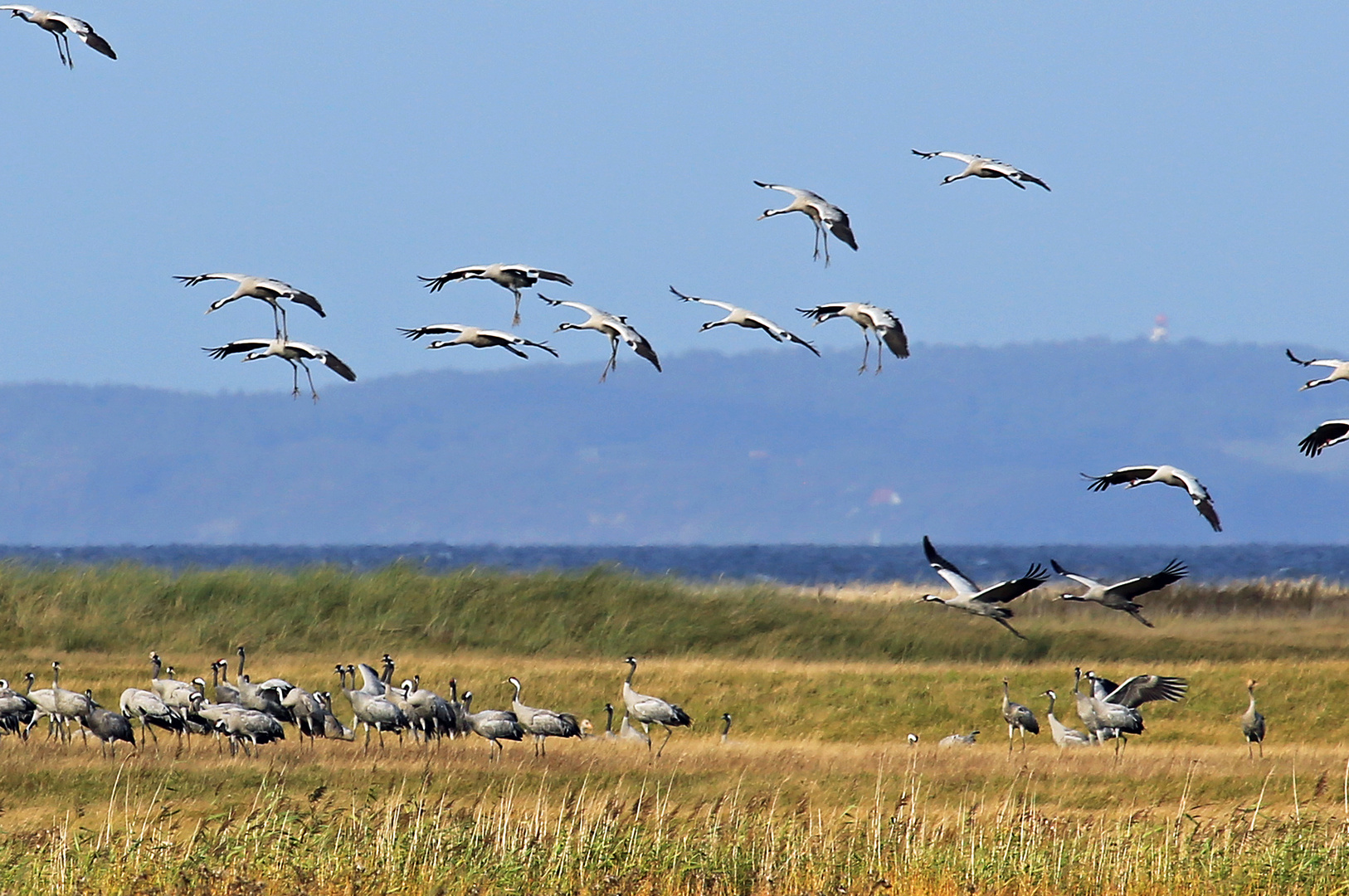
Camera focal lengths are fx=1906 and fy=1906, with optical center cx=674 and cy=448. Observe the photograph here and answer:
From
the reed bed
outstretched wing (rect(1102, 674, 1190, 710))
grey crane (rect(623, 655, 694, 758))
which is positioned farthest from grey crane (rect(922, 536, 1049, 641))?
outstretched wing (rect(1102, 674, 1190, 710))

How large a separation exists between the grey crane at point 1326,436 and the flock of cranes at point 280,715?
839 cm

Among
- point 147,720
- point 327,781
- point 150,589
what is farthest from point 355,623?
point 327,781

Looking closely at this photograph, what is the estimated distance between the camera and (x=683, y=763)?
21.1m

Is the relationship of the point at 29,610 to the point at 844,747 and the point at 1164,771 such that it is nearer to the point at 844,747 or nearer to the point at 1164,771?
the point at 844,747

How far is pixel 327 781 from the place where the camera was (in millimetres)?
19266

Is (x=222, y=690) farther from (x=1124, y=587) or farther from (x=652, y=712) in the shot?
(x=1124, y=587)

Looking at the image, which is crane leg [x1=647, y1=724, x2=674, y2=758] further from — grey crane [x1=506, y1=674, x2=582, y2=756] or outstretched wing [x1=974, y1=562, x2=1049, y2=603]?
outstretched wing [x1=974, y1=562, x2=1049, y2=603]

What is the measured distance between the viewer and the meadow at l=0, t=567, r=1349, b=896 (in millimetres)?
14602

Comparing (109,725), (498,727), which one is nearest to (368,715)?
(498,727)

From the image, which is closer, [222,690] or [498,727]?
[498,727]

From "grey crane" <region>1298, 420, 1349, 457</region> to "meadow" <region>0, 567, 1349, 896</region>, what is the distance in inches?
122

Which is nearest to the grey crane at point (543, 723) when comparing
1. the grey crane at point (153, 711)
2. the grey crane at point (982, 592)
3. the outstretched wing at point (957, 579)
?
the grey crane at point (153, 711)

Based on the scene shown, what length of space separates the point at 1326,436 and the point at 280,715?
477 inches

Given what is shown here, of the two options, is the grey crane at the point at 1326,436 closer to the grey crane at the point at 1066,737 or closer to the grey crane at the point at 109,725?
the grey crane at the point at 1066,737
